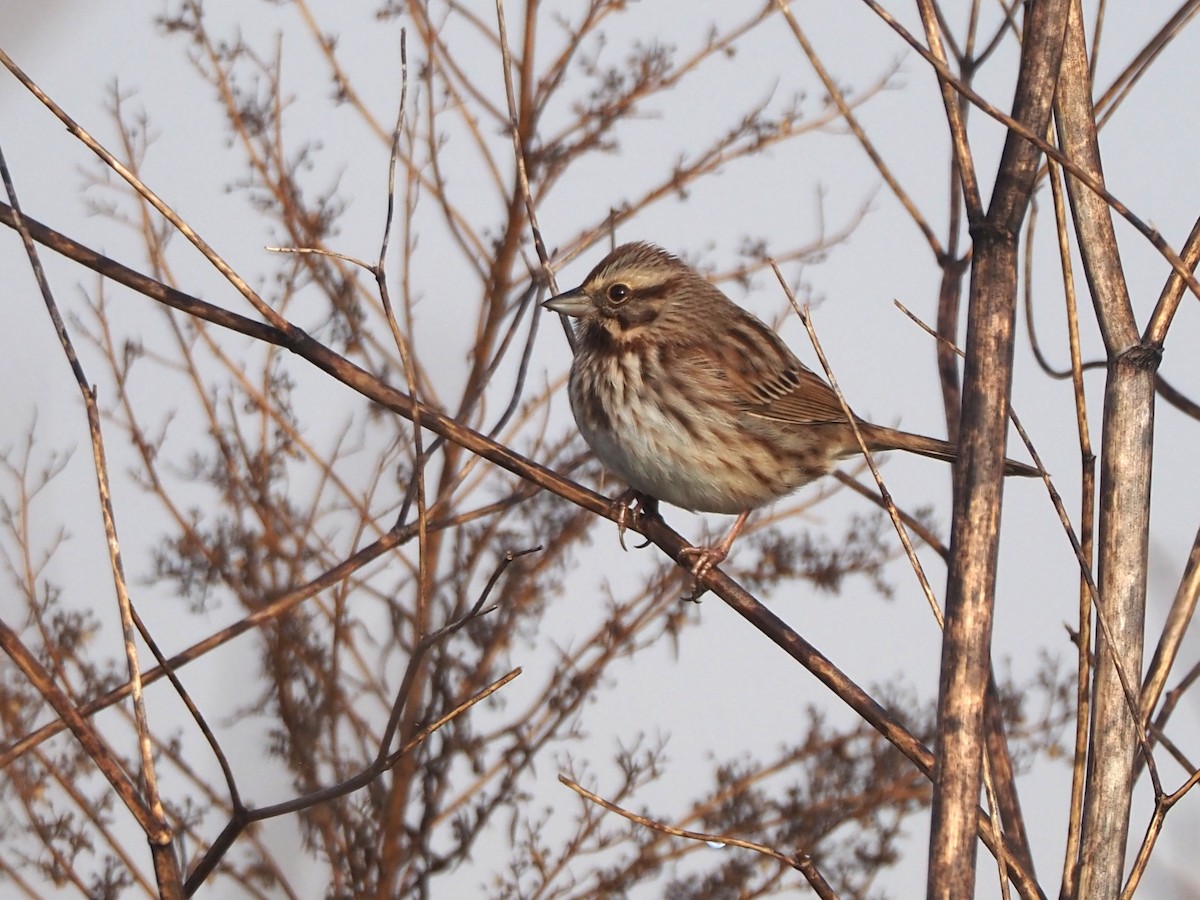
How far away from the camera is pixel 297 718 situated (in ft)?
12.6

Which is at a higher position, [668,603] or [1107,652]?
[668,603]

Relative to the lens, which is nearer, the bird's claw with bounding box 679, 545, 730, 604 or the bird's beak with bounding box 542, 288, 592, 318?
→ the bird's claw with bounding box 679, 545, 730, 604

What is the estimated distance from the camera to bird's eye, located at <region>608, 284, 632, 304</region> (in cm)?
362

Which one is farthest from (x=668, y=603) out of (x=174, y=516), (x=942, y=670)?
(x=942, y=670)

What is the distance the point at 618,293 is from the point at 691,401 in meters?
0.34

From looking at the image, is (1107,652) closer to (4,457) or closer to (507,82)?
(507,82)

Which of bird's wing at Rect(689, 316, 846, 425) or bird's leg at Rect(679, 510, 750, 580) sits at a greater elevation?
bird's wing at Rect(689, 316, 846, 425)

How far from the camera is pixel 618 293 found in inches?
143

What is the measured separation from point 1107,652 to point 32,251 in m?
1.21

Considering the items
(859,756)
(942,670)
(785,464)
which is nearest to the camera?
(942,670)

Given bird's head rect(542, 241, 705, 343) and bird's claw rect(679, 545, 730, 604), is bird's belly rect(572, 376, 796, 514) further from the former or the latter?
bird's head rect(542, 241, 705, 343)

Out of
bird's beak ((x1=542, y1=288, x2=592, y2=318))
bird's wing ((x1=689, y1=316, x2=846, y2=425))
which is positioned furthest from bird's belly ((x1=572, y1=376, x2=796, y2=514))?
bird's beak ((x1=542, y1=288, x2=592, y2=318))

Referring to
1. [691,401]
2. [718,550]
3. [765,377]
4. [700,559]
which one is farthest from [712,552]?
[765,377]

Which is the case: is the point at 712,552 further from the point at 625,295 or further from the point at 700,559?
the point at 625,295
